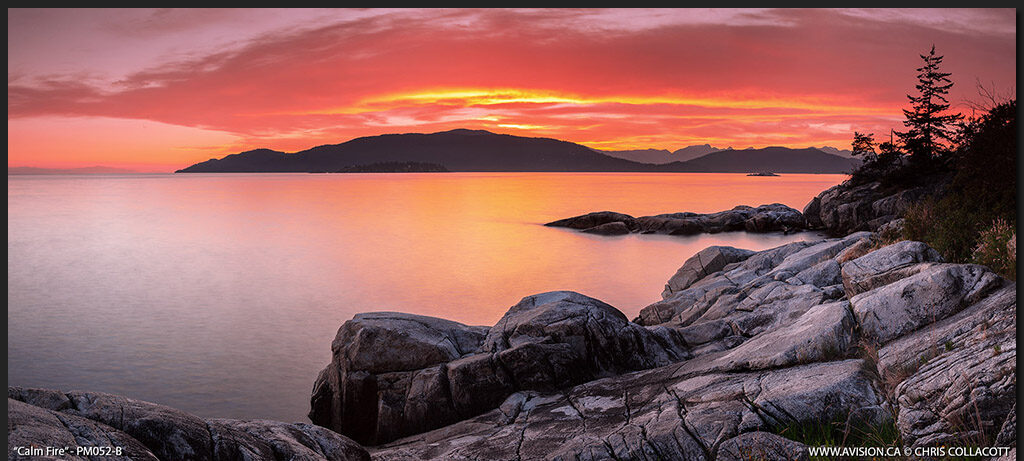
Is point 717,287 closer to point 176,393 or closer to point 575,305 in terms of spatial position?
point 575,305

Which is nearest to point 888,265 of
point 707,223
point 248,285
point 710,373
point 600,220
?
point 710,373

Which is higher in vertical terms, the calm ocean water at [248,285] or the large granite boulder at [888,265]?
the large granite boulder at [888,265]

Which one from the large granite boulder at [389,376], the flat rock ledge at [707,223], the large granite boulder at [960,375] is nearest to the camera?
the large granite boulder at [960,375]

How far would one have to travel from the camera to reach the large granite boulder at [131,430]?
200 inches

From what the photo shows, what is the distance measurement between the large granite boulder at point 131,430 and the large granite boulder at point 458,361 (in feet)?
15.5

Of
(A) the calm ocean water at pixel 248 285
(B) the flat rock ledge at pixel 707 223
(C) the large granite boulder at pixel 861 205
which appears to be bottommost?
(A) the calm ocean water at pixel 248 285

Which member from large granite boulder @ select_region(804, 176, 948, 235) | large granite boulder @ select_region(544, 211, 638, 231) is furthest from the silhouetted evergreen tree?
large granite boulder @ select_region(544, 211, 638, 231)

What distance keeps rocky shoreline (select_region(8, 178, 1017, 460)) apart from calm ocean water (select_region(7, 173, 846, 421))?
14.5 ft

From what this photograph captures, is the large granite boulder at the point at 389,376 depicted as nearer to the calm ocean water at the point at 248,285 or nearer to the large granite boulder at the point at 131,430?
the calm ocean water at the point at 248,285

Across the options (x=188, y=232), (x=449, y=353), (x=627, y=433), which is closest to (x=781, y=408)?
(x=627, y=433)

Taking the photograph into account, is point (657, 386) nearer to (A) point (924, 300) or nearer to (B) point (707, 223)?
(A) point (924, 300)

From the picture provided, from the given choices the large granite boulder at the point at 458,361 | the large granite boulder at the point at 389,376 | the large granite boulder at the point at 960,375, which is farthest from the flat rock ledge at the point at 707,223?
the large granite boulder at the point at 960,375

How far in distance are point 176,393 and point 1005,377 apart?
17.8 meters

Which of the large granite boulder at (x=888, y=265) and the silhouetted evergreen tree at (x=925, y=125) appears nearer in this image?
the large granite boulder at (x=888, y=265)
